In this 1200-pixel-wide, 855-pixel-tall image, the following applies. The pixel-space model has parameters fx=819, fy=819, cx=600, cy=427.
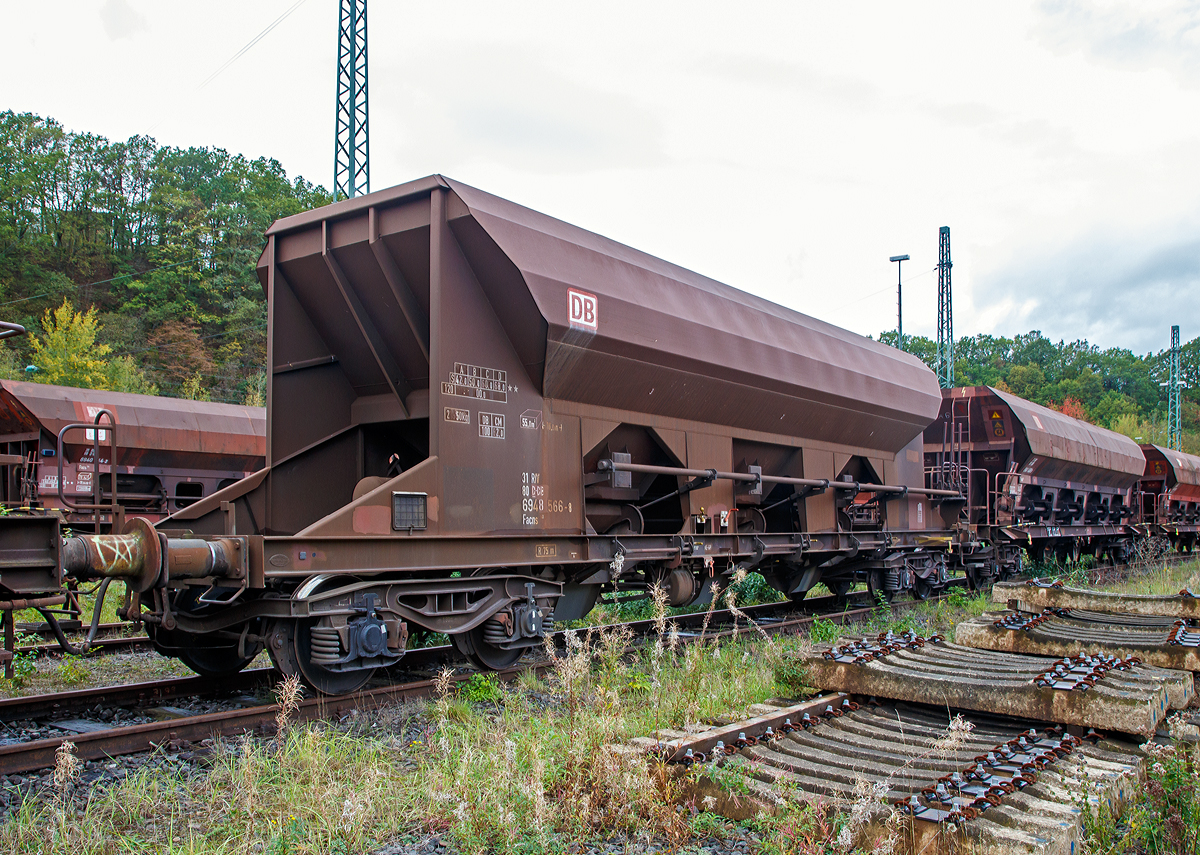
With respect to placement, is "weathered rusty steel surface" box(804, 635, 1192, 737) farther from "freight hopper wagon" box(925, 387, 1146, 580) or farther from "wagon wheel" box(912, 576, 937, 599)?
"freight hopper wagon" box(925, 387, 1146, 580)

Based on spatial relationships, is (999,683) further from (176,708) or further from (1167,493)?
(1167,493)

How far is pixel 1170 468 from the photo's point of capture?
24.8 metres

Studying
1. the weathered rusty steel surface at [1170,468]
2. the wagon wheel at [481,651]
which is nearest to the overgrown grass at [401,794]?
the wagon wheel at [481,651]

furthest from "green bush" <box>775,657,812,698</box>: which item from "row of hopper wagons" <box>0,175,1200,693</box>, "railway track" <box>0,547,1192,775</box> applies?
"row of hopper wagons" <box>0,175,1200,693</box>

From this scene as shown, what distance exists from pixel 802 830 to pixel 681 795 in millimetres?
723

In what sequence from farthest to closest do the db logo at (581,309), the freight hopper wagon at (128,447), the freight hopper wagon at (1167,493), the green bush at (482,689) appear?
the freight hopper wagon at (1167,493), the freight hopper wagon at (128,447), the db logo at (581,309), the green bush at (482,689)

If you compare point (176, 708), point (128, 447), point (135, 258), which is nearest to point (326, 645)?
point (176, 708)

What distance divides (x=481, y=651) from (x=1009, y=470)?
1267 cm

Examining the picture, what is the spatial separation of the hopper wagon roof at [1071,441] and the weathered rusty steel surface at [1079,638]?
969 centimetres

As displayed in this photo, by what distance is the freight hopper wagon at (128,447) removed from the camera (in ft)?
46.1

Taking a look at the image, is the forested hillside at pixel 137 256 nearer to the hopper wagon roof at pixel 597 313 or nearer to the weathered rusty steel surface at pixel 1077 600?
the hopper wagon roof at pixel 597 313

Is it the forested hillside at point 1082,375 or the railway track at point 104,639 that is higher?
the forested hillside at point 1082,375

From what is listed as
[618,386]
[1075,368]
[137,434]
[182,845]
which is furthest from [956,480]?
[1075,368]

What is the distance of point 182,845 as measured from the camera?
3758 millimetres
